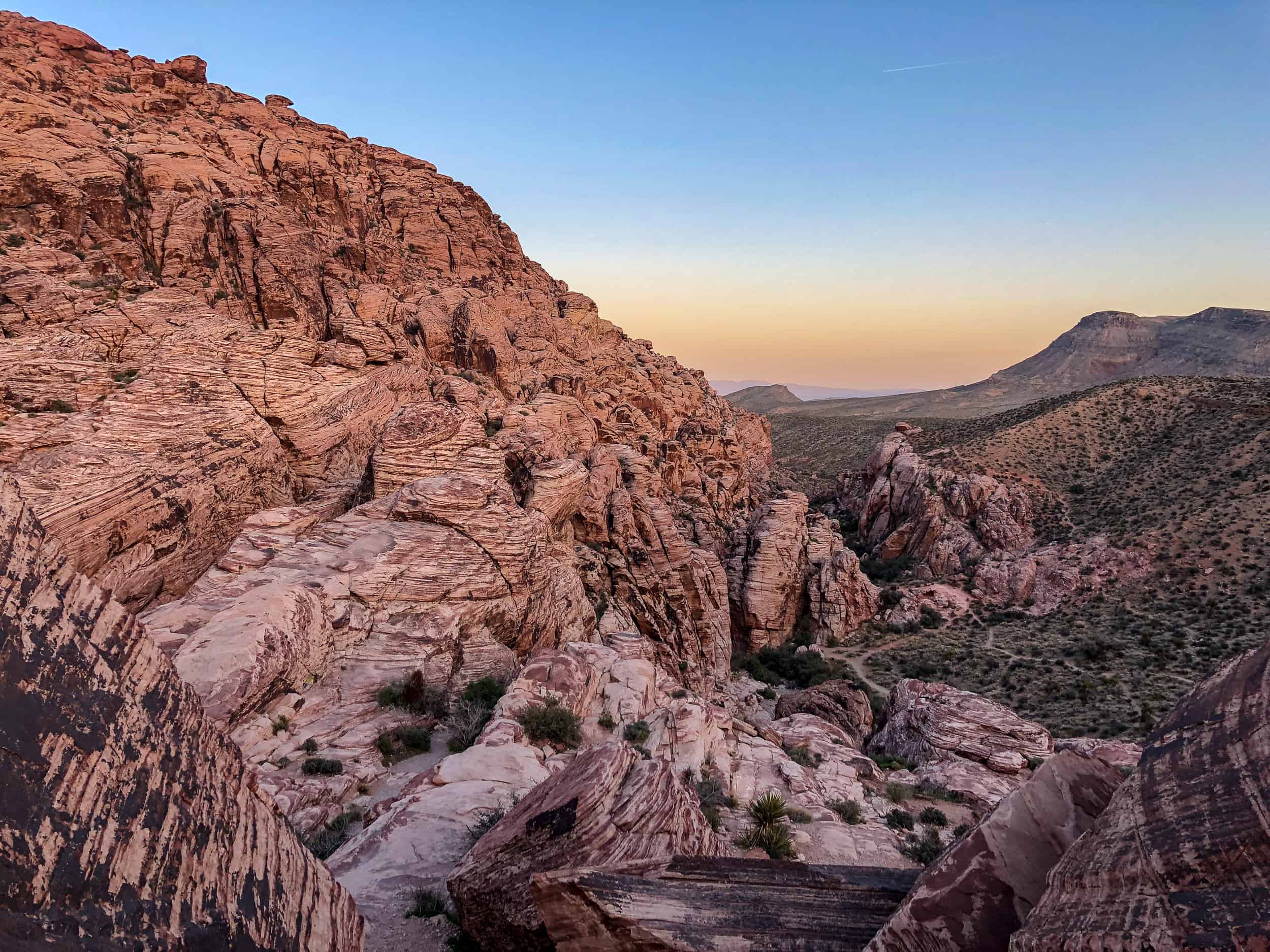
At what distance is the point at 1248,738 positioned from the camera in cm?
396

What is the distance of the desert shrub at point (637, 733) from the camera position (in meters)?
12.6

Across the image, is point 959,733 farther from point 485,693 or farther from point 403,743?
point 403,743

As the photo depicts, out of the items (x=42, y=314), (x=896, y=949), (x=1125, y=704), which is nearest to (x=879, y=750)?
(x=1125, y=704)

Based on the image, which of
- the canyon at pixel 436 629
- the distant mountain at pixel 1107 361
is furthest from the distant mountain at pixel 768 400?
the canyon at pixel 436 629

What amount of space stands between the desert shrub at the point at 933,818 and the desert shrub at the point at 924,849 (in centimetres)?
105

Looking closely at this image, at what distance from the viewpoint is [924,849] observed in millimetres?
11008

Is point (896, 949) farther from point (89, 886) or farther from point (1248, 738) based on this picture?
point (89, 886)

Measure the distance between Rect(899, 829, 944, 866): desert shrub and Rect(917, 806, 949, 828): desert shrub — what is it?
1.05 meters

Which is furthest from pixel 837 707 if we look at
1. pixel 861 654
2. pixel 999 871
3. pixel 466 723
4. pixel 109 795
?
pixel 109 795

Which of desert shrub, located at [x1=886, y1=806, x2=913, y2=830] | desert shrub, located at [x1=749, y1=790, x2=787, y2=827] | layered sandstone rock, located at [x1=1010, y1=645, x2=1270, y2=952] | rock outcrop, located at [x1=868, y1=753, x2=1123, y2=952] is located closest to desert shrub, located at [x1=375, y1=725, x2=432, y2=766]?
desert shrub, located at [x1=749, y1=790, x2=787, y2=827]

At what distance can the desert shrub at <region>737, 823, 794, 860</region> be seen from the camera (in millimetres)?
9930

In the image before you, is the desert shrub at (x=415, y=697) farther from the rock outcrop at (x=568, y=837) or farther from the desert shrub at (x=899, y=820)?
the desert shrub at (x=899, y=820)

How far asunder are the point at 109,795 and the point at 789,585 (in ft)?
123

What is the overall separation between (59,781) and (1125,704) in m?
32.3
